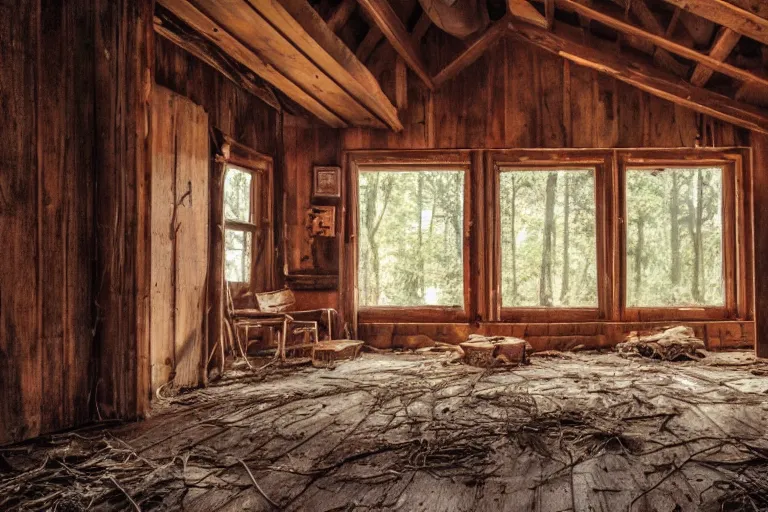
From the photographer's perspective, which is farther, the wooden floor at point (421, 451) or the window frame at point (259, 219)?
the window frame at point (259, 219)

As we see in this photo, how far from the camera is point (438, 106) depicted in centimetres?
613

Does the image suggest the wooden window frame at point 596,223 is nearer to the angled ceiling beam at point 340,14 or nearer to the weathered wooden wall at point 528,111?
the weathered wooden wall at point 528,111

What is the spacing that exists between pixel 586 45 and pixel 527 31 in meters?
0.67

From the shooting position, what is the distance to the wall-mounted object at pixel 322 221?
6.17 m

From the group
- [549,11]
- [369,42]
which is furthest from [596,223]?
[369,42]

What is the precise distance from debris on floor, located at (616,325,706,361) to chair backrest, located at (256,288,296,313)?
3729mm

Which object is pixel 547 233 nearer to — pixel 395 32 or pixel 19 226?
pixel 395 32

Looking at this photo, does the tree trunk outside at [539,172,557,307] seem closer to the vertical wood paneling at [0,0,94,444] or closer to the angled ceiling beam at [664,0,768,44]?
the angled ceiling beam at [664,0,768,44]

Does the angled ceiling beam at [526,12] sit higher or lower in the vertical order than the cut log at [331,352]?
higher

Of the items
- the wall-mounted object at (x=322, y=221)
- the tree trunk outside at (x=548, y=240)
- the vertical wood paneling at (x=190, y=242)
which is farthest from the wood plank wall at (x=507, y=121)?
the vertical wood paneling at (x=190, y=242)

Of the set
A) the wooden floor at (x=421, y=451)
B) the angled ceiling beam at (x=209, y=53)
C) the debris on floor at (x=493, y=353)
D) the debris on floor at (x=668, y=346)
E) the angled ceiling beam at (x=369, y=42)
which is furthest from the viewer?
the angled ceiling beam at (x=369, y=42)

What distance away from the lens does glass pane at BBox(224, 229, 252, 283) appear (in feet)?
17.1

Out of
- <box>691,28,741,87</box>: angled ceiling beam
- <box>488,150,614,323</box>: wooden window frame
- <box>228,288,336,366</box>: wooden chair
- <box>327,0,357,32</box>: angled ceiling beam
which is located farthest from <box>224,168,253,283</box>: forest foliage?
<box>691,28,741,87</box>: angled ceiling beam

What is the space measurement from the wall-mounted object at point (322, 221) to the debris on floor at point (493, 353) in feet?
7.13
